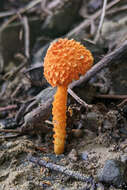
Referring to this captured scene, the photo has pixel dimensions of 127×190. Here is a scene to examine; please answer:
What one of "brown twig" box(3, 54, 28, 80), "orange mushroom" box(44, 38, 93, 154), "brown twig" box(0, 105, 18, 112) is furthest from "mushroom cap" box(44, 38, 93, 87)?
"brown twig" box(3, 54, 28, 80)

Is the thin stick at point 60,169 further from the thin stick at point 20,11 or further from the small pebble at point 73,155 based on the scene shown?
the thin stick at point 20,11

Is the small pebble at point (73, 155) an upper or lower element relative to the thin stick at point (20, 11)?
→ lower

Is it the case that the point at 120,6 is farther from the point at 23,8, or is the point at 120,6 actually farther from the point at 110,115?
the point at 110,115

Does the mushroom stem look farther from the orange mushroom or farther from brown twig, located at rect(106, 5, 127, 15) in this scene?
brown twig, located at rect(106, 5, 127, 15)

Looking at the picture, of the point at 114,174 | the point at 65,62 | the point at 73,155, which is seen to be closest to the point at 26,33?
the point at 65,62

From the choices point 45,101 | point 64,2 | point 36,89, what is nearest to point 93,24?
point 64,2

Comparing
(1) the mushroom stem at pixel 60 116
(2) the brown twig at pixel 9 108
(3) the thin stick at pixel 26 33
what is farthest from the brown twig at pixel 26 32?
(1) the mushroom stem at pixel 60 116
